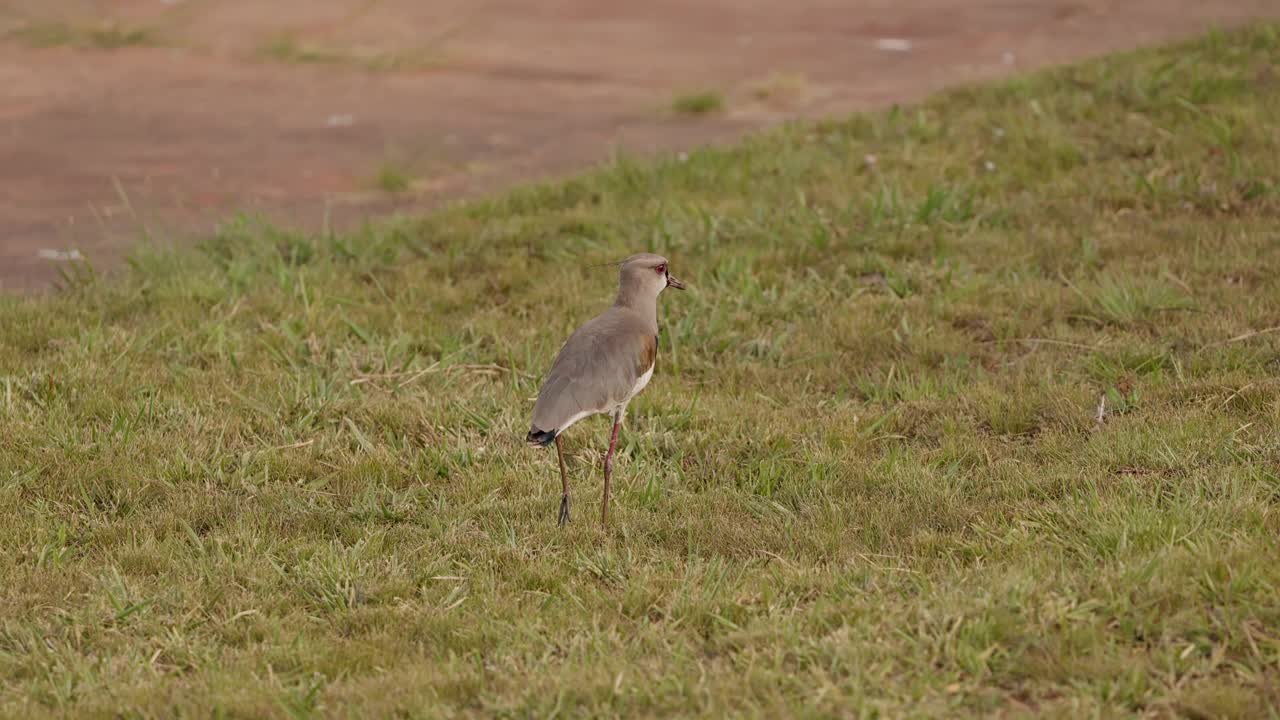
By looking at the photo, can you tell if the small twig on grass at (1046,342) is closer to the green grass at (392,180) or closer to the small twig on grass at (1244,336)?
the small twig on grass at (1244,336)

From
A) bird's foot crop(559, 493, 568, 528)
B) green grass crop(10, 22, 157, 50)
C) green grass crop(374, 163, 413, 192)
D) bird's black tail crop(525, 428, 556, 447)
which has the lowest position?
bird's foot crop(559, 493, 568, 528)

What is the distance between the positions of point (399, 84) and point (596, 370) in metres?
6.80

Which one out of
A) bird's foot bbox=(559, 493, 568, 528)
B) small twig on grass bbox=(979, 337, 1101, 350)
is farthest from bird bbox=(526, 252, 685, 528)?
small twig on grass bbox=(979, 337, 1101, 350)

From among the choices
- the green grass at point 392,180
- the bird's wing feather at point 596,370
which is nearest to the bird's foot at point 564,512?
the bird's wing feather at point 596,370

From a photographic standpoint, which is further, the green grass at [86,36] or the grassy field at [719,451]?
the green grass at [86,36]

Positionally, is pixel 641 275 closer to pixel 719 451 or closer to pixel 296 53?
pixel 719 451

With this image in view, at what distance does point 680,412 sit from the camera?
5.77m

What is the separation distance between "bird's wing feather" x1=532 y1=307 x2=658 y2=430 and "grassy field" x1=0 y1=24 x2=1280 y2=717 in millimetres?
447

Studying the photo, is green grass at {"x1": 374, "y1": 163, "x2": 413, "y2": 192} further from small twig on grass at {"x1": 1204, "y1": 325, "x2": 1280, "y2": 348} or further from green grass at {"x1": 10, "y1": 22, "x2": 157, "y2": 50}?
small twig on grass at {"x1": 1204, "y1": 325, "x2": 1280, "y2": 348}

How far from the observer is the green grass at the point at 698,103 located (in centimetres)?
1016

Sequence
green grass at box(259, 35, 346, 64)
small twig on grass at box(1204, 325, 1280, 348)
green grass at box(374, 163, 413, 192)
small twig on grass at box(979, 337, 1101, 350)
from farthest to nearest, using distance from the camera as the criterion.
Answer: green grass at box(259, 35, 346, 64) < green grass at box(374, 163, 413, 192) < small twig on grass at box(979, 337, 1101, 350) < small twig on grass at box(1204, 325, 1280, 348)

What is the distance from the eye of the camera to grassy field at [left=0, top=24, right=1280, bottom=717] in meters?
3.89

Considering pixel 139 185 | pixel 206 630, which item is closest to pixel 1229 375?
pixel 206 630

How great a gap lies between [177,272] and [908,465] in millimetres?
3706
